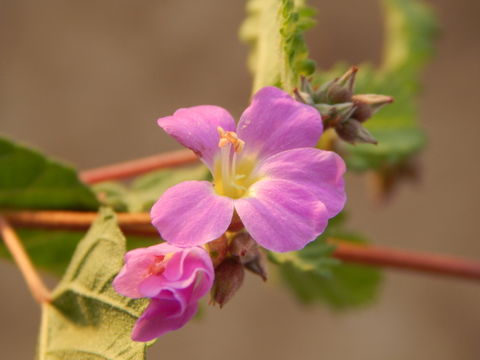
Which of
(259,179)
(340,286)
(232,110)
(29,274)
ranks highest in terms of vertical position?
(259,179)

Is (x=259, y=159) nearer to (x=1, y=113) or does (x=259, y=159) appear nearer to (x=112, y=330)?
(x=112, y=330)

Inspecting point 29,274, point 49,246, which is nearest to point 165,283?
point 29,274

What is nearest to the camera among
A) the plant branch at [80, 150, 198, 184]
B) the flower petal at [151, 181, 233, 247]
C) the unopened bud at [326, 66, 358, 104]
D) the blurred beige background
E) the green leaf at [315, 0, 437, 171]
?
the flower petal at [151, 181, 233, 247]

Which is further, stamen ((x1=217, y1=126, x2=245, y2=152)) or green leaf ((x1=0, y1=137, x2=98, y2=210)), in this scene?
green leaf ((x1=0, y1=137, x2=98, y2=210))

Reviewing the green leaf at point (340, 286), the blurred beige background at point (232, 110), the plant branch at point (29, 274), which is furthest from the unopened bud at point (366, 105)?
the blurred beige background at point (232, 110)

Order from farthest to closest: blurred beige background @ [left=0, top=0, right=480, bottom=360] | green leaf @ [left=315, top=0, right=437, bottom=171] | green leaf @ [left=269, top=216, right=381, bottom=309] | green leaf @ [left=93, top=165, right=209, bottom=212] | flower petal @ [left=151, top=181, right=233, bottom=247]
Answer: blurred beige background @ [left=0, top=0, right=480, bottom=360], green leaf @ [left=269, top=216, right=381, bottom=309], green leaf @ [left=315, top=0, right=437, bottom=171], green leaf @ [left=93, top=165, right=209, bottom=212], flower petal @ [left=151, top=181, right=233, bottom=247]

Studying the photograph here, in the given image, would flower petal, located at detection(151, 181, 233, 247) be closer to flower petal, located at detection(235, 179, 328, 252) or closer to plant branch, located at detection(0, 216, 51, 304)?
flower petal, located at detection(235, 179, 328, 252)

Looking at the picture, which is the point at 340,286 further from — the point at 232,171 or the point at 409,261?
the point at 232,171

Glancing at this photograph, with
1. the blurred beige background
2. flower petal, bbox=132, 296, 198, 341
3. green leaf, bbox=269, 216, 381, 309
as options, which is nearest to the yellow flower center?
flower petal, bbox=132, 296, 198, 341
